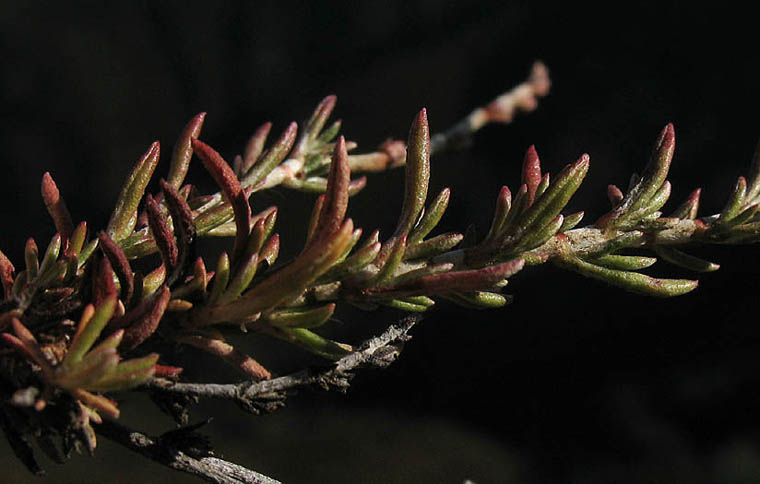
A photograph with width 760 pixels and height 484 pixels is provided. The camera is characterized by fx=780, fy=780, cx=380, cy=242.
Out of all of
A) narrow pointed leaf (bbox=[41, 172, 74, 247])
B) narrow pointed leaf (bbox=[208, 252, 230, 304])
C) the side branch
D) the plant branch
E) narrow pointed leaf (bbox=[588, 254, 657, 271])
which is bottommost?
the plant branch

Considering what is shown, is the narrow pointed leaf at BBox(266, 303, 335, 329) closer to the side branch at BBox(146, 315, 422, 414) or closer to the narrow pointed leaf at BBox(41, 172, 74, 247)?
the side branch at BBox(146, 315, 422, 414)

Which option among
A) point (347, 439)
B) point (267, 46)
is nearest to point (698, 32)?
point (267, 46)

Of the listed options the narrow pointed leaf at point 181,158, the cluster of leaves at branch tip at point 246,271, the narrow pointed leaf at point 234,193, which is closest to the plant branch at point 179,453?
the cluster of leaves at branch tip at point 246,271

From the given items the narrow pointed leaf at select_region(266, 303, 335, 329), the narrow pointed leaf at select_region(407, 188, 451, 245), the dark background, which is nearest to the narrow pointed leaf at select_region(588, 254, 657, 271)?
the narrow pointed leaf at select_region(407, 188, 451, 245)

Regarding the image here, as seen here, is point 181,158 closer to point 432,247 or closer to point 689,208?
point 432,247

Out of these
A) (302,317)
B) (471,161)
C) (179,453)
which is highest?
(471,161)

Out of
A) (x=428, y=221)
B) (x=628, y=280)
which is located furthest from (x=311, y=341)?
(x=628, y=280)

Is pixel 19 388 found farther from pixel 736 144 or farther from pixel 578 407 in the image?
pixel 736 144
